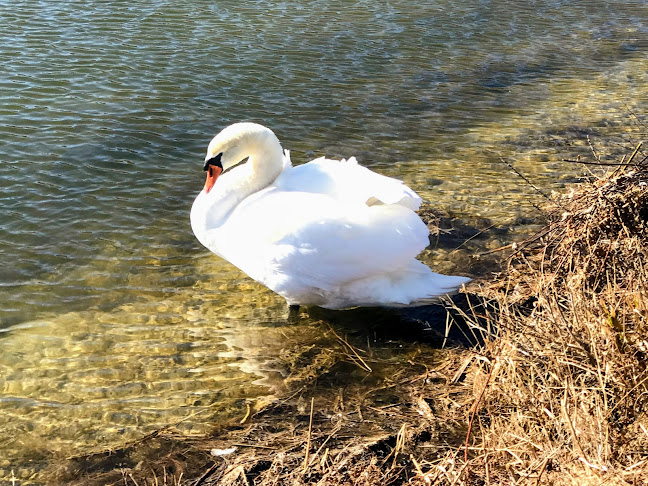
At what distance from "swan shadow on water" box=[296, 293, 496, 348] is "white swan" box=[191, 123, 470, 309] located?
0.19 meters

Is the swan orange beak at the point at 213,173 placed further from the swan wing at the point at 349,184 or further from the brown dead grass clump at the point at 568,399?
the brown dead grass clump at the point at 568,399

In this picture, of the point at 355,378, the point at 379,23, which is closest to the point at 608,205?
the point at 355,378

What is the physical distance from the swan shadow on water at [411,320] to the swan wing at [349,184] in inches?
31.5

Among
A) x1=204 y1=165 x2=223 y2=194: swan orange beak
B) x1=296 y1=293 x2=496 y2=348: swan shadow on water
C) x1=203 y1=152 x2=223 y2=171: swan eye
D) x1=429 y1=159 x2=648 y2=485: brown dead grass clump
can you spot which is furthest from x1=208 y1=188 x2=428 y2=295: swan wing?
x1=429 y1=159 x2=648 y2=485: brown dead grass clump

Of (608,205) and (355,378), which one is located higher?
(608,205)

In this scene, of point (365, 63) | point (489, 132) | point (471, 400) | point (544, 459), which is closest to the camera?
point (544, 459)

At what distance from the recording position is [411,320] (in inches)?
201

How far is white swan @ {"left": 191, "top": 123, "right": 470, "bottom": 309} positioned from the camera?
466cm

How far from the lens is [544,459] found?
2.65 metres

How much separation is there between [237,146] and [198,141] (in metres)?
2.51

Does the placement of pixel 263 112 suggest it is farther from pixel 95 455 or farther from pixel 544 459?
pixel 544 459

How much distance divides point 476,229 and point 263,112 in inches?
133

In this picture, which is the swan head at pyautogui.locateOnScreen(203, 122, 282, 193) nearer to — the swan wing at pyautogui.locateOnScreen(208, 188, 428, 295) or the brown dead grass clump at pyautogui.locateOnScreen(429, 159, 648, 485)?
the swan wing at pyautogui.locateOnScreen(208, 188, 428, 295)

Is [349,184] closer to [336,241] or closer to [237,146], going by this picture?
[336,241]
